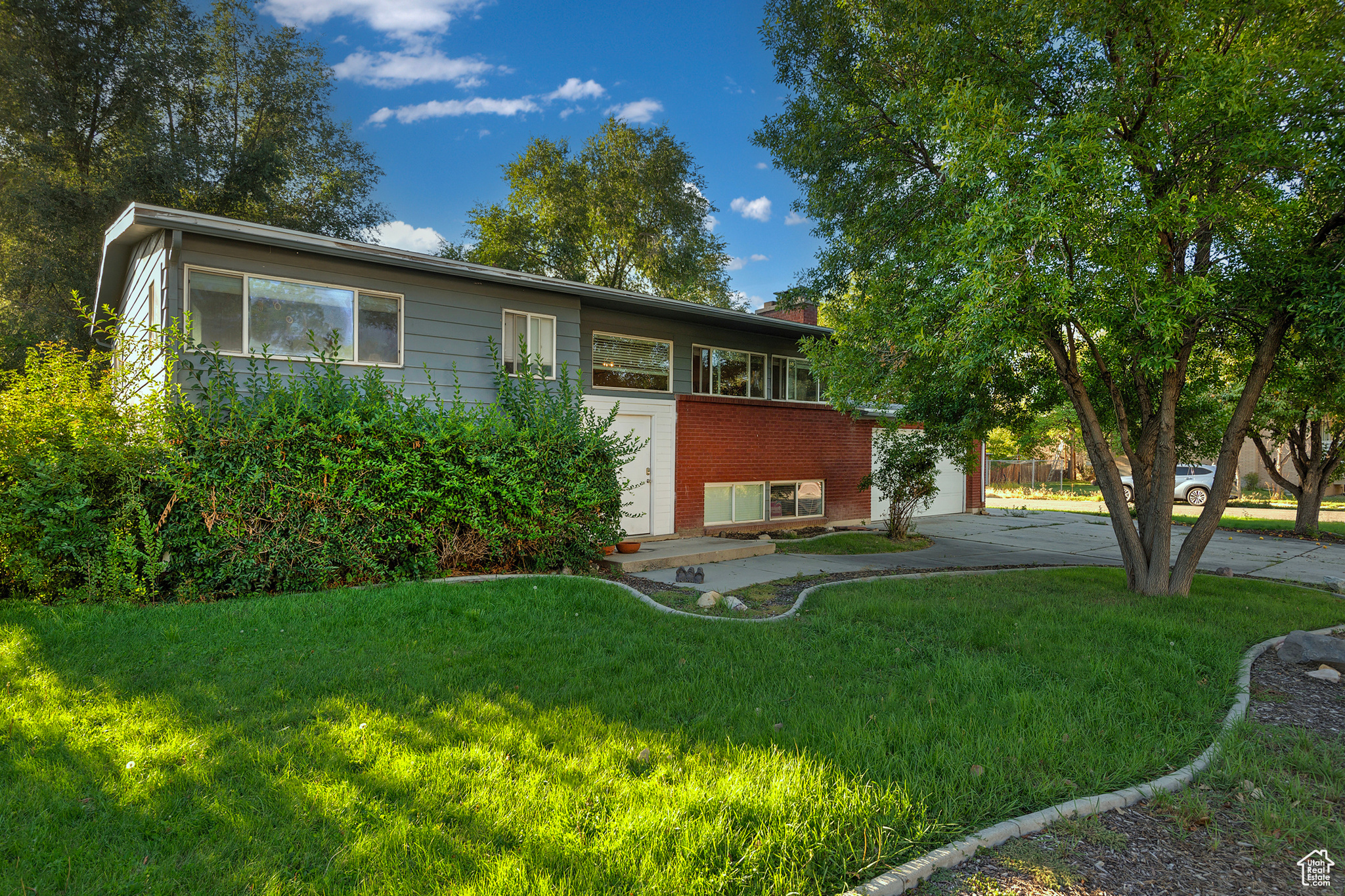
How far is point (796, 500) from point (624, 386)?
5.00 m

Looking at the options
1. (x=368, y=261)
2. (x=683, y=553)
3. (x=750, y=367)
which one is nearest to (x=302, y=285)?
(x=368, y=261)

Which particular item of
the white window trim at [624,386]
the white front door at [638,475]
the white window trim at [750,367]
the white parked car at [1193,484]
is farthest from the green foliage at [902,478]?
the white parked car at [1193,484]

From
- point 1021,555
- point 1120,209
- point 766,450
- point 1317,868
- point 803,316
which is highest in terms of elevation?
point 803,316

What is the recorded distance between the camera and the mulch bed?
7.28ft

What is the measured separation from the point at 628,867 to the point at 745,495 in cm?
1110

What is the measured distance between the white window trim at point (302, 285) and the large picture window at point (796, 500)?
787 cm

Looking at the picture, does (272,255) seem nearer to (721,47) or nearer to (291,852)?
(291,852)

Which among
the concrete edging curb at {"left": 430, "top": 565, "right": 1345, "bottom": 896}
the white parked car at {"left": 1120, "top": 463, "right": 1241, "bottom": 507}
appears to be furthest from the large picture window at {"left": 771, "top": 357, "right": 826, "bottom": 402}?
the white parked car at {"left": 1120, "top": 463, "right": 1241, "bottom": 507}

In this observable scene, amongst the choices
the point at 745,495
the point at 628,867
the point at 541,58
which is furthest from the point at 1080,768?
the point at 541,58

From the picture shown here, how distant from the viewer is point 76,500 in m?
5.46

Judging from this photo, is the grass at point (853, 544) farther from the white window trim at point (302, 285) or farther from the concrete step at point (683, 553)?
the white window trim at point (302, 285)

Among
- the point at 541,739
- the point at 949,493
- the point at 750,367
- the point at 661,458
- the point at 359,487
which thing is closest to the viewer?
the point at 541,739

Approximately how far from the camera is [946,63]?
7434 millimetres

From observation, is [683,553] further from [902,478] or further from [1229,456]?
[1229,456]
